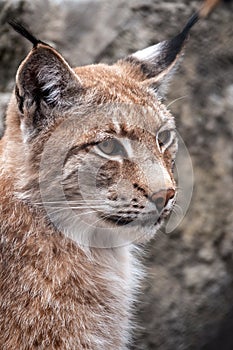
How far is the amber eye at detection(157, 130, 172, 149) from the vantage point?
3.97 meters

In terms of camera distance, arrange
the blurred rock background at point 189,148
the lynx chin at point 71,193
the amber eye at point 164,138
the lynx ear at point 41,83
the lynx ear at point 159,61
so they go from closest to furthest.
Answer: the lynx ear at point 41,83 → the lynx chin at point 71,193 → the amber eye at point 164,138 → the lynx ear at point 159,61 → the blurred rock background at point 189,148

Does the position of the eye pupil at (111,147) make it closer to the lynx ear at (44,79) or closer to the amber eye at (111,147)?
the amber eye at (111,147)

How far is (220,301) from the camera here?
17.2ft

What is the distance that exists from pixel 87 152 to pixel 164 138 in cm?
43

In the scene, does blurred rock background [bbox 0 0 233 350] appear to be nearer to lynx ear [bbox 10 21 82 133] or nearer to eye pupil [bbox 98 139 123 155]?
eye pupil [bbox 98 139 123 155]

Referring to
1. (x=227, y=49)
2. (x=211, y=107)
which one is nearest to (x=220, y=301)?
(x=211, y=107)

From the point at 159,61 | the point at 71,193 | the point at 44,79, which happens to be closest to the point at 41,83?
the point at 44,79

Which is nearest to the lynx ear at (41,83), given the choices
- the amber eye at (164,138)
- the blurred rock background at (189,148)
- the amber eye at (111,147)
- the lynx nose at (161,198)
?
the amber eye at (111,147)

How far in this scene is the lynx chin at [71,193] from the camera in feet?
12.3

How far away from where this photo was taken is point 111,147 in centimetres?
381

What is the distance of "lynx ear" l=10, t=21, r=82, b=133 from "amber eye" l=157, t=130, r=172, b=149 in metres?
0.44

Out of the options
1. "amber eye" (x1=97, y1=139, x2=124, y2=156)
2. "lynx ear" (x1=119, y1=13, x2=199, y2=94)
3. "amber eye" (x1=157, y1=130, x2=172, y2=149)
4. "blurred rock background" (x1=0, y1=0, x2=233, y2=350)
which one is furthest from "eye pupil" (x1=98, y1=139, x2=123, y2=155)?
"blurred rock background" (x1=0, y1=0, x2=233, y2=350)

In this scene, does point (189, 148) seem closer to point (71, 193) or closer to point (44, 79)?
point (71, 193)

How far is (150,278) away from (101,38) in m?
1.68
